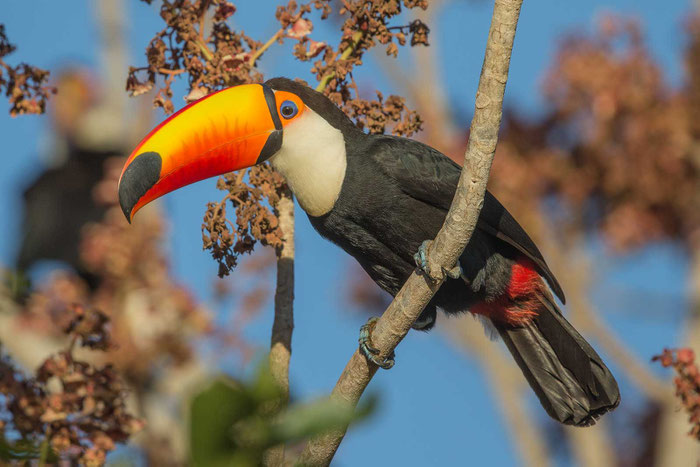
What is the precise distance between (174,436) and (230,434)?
611 cm

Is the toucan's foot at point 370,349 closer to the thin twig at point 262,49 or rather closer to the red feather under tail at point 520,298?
the red feather under tail at point 520,298

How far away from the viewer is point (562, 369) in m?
4.00

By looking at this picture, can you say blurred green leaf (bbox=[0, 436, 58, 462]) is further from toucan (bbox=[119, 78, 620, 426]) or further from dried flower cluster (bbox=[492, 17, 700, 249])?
dried flower cluster (bbox=[492, 17, 700, 249])

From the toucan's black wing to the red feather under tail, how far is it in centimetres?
12

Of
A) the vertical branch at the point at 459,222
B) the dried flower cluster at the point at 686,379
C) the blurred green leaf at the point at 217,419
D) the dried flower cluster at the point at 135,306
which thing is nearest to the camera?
the blurred green leaf at the point at 217,419

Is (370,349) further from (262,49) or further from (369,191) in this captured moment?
(262,49)

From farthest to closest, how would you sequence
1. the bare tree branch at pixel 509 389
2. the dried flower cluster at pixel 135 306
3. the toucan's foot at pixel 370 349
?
the bare tree branch at pixel 509 389, the dried flower cluster at pixel 135 306, the toucan's foot at pixel 370 349

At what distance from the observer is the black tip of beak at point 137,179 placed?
335cm

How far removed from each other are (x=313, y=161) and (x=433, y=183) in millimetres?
509

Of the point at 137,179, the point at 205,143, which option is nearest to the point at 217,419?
the point at 137,179

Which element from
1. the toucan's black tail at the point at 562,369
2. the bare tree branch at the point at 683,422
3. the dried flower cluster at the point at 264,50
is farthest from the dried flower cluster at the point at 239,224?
the bare tree branch at the point at 683,422

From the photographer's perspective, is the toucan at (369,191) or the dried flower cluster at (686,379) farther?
the toucan at (369,191)

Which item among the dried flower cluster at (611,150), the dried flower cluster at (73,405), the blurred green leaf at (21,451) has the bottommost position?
the blurred green leaf at (21,451)

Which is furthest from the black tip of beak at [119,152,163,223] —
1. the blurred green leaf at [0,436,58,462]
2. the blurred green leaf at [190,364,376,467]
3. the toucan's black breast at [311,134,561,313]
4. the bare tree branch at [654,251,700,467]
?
the bare tree branch at [654,251,700,467]
